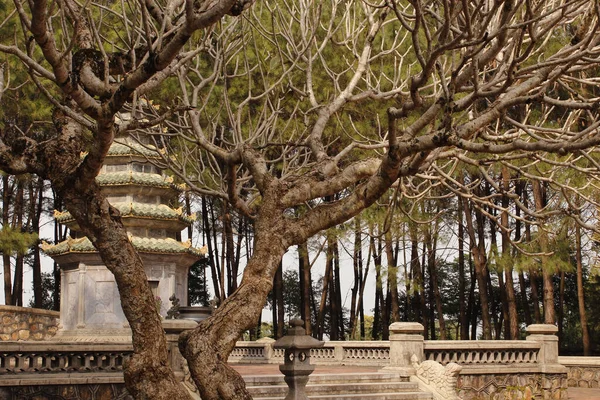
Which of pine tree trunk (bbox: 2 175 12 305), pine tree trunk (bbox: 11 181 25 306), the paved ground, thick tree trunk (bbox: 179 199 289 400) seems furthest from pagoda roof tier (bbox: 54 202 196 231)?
pine tree trunk (bbox: 11 181 25 306)

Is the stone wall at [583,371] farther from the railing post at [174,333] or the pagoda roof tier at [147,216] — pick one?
the railing post at [174,333]

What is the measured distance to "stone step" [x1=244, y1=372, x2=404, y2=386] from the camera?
15125 mm

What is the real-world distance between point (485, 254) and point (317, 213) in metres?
20.3

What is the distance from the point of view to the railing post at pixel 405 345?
17094 millimetres

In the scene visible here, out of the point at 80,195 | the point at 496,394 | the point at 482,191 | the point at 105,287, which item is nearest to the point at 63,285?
the point at 105,287

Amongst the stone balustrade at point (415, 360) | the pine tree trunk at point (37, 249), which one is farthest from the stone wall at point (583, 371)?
the pine tree trunk at point (37, 249)

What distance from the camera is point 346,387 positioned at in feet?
51.3

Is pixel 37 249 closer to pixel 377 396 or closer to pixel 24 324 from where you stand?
pixel 24 324

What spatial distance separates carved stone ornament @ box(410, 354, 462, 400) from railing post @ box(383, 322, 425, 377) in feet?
1.25

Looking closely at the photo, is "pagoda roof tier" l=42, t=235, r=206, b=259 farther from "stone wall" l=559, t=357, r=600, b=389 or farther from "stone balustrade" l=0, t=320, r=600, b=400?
"stone wall" l=559, t=357, r=600, b=389

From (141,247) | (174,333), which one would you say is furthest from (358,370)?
(141,247)

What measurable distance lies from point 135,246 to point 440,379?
8089 mm

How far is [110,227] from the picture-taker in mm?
8609

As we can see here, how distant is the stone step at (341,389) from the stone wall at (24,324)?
1369 cm
